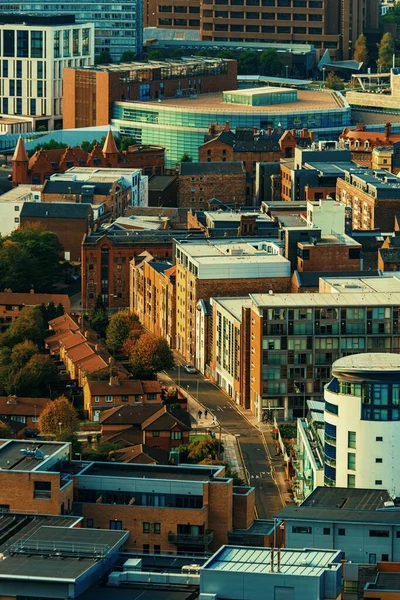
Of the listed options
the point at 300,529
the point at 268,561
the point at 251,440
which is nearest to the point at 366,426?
the point at 300,529

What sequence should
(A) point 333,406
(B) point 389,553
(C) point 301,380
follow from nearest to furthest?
(B) point 389,553 < (A) point 333,406 < (C) point 301,380

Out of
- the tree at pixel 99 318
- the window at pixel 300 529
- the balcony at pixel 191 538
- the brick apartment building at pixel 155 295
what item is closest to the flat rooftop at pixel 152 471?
the balcony at pixel 191 538

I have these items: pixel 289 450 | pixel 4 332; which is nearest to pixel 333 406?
pixel 289 450

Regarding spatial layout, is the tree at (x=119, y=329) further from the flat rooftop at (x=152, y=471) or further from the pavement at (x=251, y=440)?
the flat rooftop at (x=152, y=471)

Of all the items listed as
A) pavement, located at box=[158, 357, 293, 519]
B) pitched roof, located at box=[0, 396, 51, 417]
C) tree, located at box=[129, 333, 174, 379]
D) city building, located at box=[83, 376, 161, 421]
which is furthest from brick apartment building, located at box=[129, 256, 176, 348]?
pitched roof, located at box=[0, 396, 51, 417]

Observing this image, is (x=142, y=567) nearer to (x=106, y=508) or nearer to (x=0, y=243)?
(x=106, y=508)

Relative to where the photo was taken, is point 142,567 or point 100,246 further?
point 100,246

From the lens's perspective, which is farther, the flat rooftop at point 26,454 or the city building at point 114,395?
the city building at point 114,395
